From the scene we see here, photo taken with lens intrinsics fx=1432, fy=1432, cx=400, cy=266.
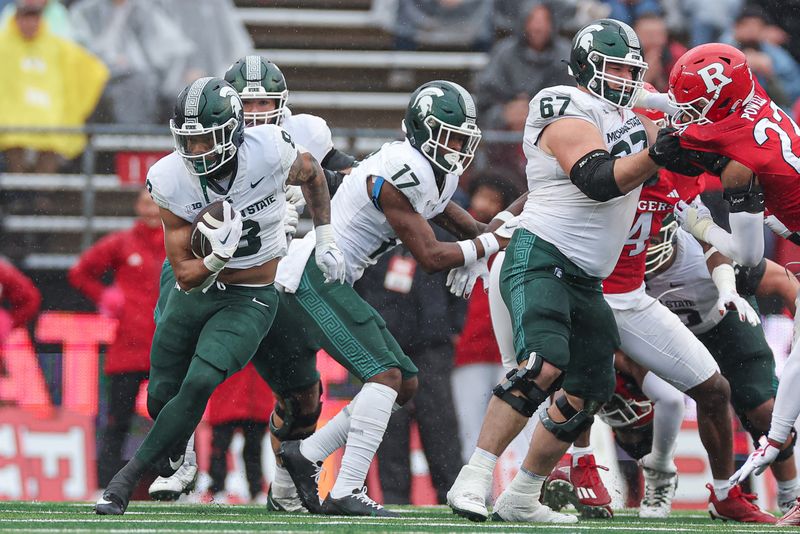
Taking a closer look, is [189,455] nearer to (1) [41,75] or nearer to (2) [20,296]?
(2) [20,296]

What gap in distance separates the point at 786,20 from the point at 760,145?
585 centimetres

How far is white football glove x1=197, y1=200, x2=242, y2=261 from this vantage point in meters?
5.18

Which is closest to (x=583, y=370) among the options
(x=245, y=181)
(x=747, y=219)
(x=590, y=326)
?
(x=590, y=326)

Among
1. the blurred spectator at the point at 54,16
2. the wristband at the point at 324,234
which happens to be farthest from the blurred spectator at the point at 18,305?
the wristband at the point at 324,234

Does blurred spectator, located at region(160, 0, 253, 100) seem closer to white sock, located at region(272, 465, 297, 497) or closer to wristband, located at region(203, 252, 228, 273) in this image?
white sock, located at region(272, 465, 297, 497)

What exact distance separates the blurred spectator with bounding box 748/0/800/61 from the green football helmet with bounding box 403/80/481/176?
545 centimetres

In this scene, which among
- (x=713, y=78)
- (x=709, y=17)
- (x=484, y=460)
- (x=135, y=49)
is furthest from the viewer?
(x=709, y=17)

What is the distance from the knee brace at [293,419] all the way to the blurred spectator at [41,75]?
4.35 m

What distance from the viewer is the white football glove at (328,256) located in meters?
5.68

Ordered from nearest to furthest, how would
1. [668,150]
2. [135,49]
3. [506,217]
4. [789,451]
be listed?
[668,150], [506,217], [789,451], [135,49]

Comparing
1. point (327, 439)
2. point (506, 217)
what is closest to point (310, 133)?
point (506, 217)

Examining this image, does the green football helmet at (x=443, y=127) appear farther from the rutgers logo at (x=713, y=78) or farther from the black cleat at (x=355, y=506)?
the black cleat at (x=355, y=506)

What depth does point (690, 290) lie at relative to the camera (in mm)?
6602

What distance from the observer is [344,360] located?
571 centimetres
